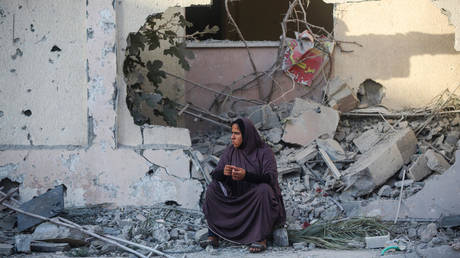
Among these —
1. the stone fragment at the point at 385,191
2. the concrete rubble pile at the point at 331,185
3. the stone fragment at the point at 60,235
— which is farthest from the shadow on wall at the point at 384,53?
the stone fragment at the point at 60,235

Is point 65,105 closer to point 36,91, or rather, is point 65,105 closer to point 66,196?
→ point 36,91

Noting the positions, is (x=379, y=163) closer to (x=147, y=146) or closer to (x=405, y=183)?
(x=405, y=183)

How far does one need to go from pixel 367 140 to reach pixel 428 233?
1837 millimetres

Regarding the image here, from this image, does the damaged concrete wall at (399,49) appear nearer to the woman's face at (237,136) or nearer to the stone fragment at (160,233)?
the woman's face at (237,136)

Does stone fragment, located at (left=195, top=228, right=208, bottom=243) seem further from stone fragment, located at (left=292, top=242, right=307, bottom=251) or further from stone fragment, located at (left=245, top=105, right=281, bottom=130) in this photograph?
stone fragment, located at (left=245, top=105, right=281, bottom=130)

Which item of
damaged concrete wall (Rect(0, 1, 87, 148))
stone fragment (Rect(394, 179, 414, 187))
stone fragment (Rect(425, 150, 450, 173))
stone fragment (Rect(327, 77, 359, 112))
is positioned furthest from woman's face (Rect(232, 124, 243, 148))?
stone fragment (Rect(327, 77, 359, 112))

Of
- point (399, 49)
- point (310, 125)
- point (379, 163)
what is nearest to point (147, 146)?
point (310, 125)

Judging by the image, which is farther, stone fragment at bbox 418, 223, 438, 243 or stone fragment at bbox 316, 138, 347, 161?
stone fragment at bbox 316, 138, 347, 161

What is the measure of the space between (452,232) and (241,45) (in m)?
3.85

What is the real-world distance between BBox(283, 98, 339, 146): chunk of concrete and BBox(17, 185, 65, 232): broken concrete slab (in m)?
2.85

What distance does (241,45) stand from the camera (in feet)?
26.9

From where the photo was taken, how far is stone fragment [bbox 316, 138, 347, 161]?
694 centimetres

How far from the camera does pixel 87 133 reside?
623 centimetres

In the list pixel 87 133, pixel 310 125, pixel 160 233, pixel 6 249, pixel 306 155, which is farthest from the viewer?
pixel 310 125
